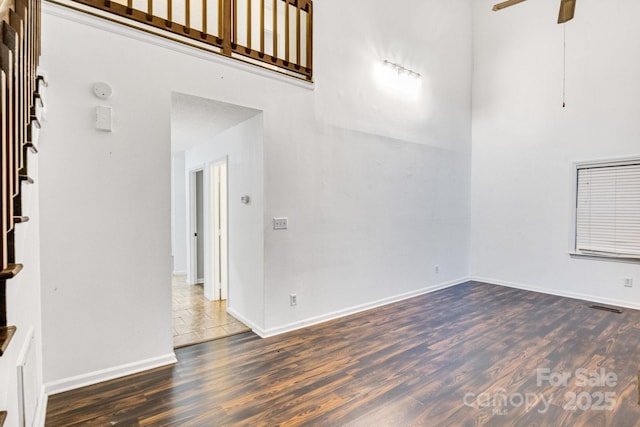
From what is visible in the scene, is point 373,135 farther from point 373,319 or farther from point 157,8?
point 157,8

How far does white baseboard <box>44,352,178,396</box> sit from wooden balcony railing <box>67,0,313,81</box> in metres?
2.63

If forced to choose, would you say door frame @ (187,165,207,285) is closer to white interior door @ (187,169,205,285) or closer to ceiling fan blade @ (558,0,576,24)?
white interior door @ (187,169,205,285)

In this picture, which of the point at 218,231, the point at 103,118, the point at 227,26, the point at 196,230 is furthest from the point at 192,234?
the point at 227,26

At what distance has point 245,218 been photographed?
11.8 ft

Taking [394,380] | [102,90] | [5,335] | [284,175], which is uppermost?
[102,90]

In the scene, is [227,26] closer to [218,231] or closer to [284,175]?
[284,175]

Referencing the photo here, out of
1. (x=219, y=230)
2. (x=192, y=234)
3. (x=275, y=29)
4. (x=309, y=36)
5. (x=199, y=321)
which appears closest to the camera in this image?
(x=275, y=29)

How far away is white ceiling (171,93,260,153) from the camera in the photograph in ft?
9.85

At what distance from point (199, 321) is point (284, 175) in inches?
75.5

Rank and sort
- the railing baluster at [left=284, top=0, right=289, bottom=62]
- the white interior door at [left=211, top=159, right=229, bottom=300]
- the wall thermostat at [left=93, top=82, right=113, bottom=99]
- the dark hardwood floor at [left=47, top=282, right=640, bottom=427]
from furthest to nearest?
1. the white interior door at [left=211, top=159, right=229, bottom=300]
2. the railing baluster at [left=284, top=0, right=289, bottom=62]
3. the wall thermostat at [left=93, top=82, right=113, bottom=99]
4. the dark hardwood floor at [left=47, top=282, right=640, bottom=427]

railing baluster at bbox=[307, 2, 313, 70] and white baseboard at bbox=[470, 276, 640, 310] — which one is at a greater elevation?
railing baluster at bbox=[307, 2, 313, 70]

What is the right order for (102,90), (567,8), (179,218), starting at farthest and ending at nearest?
(179,218), (567,8), (102,90)

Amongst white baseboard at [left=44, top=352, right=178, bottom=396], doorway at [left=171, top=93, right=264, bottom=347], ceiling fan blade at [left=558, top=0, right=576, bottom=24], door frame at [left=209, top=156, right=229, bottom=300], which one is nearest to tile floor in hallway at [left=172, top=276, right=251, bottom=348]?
doorway at [left=171, top=93, right=264, bottom=347]

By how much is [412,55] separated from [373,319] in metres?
3.56
